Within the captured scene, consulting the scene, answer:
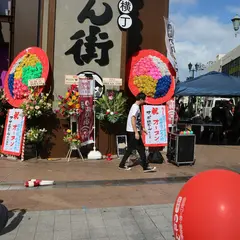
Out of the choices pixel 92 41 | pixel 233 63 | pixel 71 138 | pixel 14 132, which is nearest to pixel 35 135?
pixel 14 132

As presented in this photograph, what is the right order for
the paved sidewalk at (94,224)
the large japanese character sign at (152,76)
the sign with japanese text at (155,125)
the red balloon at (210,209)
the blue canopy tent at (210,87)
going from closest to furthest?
the red balloon at (210,209) < the paved sidewalk at (94,224) < the sign with japanese text at (155,125) < the large japanese character sign at (152,76) < the blue canopy tent at (210,87)

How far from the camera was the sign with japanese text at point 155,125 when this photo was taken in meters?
9.98

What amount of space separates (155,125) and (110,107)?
1.38m

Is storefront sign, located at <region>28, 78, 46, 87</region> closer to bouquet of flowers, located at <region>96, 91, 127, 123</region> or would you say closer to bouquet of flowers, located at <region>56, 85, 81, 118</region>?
bouquet of flowers, located at <region>56, 85, 81, 118</region>

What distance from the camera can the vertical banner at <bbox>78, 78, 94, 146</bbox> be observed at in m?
9.46

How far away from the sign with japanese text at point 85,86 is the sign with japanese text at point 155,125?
156cm

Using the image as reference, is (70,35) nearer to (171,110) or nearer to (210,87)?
(171,110)

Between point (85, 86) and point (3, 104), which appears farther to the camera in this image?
point (3, 104)

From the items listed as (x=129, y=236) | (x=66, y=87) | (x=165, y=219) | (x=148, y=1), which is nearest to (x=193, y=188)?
(x=129, y=236)

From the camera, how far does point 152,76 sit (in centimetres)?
1045

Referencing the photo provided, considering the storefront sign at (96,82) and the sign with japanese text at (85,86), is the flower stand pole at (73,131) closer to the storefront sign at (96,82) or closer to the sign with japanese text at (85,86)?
the sign with japanese text at (85,86)

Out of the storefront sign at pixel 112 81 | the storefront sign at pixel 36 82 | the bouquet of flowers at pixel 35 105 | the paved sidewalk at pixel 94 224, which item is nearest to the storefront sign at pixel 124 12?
the storefront sign at pixel 112 81

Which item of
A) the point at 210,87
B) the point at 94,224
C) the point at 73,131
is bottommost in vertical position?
the point at 94,224

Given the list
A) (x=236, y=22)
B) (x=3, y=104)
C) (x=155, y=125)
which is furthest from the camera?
(x=236, y=22)
